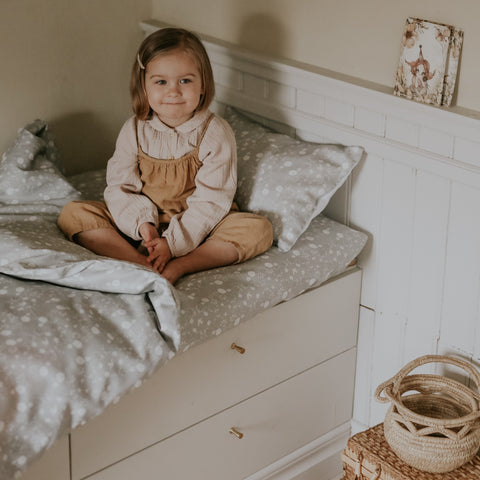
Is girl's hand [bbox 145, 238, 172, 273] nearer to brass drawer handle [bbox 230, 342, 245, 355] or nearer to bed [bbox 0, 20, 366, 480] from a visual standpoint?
bed [bbox 0, 20, 366, 480]

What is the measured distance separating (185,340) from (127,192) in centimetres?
52

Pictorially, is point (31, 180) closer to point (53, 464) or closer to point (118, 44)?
point (118, 44)

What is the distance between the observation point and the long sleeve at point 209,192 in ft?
6.08

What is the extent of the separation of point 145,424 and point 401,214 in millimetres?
777

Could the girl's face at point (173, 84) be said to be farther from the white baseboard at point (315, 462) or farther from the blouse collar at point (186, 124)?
the white baseboard at point (315, 462)

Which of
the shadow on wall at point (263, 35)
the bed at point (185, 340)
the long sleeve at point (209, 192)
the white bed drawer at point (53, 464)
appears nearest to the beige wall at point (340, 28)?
the shadow on wall at point (263, 35)

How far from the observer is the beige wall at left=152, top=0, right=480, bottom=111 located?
169 centimetres

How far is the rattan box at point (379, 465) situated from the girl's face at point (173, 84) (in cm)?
87

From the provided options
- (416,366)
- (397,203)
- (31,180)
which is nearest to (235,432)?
(416,366)

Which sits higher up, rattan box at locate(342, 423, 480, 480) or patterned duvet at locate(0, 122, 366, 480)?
patterned duvet at locate(0, 122, 366, 480)

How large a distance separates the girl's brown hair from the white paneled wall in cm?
24

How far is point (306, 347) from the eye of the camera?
196cm

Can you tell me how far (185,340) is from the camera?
5.22 feet

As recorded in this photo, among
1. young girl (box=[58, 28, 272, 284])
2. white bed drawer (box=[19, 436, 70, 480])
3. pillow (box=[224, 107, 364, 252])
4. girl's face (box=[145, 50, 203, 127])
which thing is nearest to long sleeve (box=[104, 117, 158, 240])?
young girl (box=[58, 28, 272, 284])
